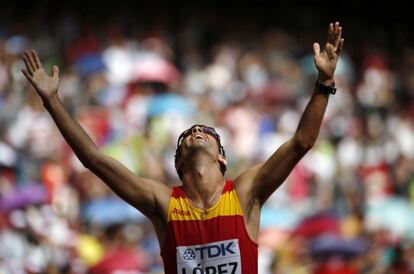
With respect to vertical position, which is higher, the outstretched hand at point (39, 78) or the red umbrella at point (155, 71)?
the red umbrella at point (155, 71)

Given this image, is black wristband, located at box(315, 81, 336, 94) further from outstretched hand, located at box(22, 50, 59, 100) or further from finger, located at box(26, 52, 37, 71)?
finger, located at box(26, 52, 37, 71)

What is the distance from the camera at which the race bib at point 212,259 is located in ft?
22.5

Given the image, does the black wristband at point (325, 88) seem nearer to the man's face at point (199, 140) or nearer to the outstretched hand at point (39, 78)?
the man's face at point (199, 140)

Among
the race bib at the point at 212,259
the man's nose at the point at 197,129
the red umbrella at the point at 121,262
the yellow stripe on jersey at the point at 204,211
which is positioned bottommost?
the race bib at the point at 212,259

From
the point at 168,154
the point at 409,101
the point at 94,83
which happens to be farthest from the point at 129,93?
the point at 409,101

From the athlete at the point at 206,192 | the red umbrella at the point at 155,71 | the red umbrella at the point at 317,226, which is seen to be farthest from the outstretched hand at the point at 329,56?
the red umbrella at the point at 155,71

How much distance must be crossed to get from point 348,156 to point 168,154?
8.24 feet

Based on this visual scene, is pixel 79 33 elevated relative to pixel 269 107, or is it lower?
elevated

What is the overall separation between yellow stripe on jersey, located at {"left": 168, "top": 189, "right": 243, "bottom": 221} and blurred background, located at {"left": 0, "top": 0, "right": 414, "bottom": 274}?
538 cm

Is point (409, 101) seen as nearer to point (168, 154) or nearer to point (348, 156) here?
point (348, 156)

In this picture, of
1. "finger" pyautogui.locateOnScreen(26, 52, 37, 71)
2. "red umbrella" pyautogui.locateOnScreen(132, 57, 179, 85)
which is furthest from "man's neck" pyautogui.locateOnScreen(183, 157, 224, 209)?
"red umbrella" pyautogui.locateOnScreen(132, 57, 179, 85)

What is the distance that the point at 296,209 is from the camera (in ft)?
50.6

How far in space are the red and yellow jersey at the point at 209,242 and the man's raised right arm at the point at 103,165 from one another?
0.14 meters

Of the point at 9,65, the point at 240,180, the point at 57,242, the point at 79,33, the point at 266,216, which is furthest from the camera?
the point at 79,33
